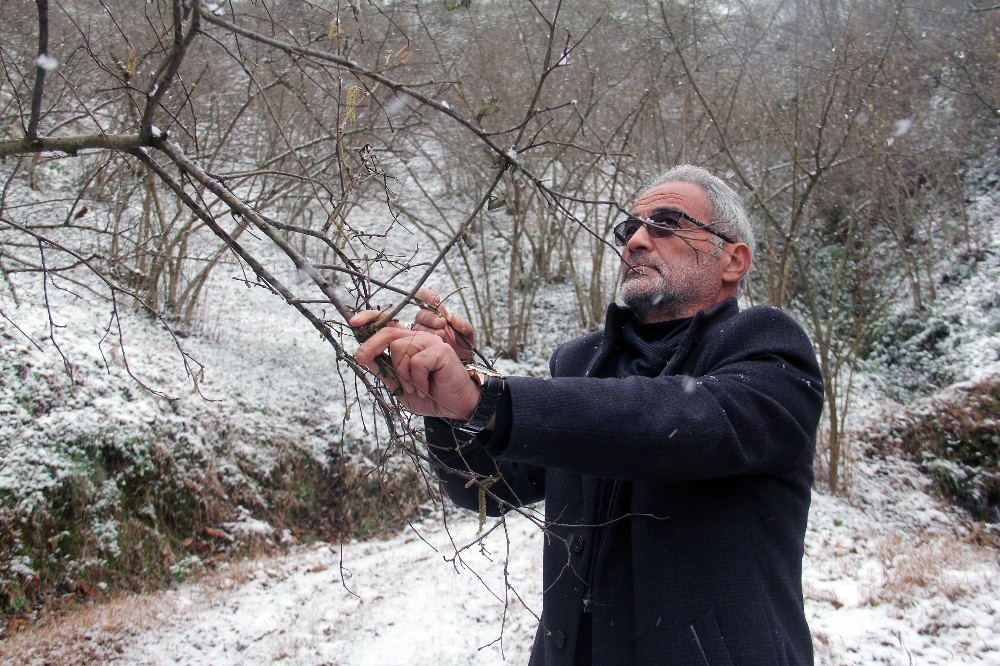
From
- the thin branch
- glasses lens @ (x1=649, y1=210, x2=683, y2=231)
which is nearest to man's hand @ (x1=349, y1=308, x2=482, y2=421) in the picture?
glasses lens @ (x1=649, y1=210, x2=683, y2=231)

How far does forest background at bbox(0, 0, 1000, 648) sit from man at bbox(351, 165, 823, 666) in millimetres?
2526

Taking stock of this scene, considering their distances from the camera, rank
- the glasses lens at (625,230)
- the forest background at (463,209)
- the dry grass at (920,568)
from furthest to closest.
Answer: the forest background at (463,209), the dry grass at (920,568), the glasses lens at (625,230)

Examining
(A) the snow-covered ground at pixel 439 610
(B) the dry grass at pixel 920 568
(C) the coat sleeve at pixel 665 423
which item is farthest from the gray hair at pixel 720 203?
(B) the dry grass at pixel 920 568

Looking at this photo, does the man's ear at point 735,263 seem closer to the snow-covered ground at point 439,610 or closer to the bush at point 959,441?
the snow-covered ground at point 439,610

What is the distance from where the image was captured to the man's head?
67.4 inches

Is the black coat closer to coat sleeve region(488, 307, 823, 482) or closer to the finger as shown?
coat sleeve region(488, 307, 823, 482)

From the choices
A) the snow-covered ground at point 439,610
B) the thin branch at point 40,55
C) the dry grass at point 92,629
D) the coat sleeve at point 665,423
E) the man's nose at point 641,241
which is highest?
the thin branch at point 40,55

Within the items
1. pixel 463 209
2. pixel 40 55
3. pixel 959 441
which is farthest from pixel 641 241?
pixel 463 209

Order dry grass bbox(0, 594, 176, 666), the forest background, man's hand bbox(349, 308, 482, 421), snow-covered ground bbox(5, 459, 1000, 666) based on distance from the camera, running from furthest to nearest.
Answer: the forest background
snow-covered ground bbox(5, 459, 1000, 666)
dry grass bbox(0, 594, 176, 666)
man's hand bbox(349, 308, 482, 421)

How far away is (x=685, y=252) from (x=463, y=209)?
12.0 metres

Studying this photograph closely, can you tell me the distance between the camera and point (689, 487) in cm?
144

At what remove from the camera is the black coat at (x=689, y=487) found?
1198 millimetres

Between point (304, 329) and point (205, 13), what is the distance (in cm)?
904

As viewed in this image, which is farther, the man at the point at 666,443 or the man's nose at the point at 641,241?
the man's nose at the point at 641,241
